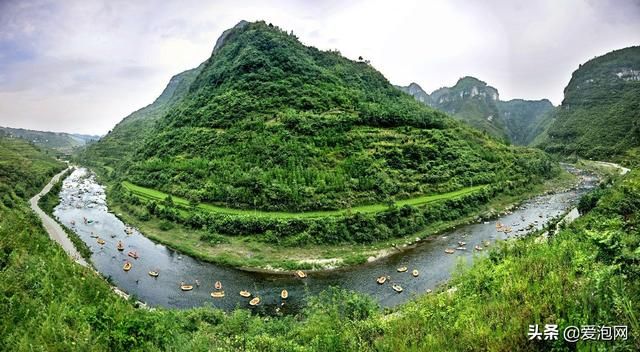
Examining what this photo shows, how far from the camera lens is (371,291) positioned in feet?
100

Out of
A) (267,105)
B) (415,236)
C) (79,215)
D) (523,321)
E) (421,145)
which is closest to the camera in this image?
(523,321)

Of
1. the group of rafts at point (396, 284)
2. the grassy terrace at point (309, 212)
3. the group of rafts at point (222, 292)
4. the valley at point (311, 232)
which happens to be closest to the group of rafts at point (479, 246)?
the valley at point (311, 232)

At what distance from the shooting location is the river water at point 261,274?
97.5 ft

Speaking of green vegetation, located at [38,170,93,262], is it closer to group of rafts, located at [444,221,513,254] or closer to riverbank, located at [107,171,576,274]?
riverbank, located at [107,171,576,274]

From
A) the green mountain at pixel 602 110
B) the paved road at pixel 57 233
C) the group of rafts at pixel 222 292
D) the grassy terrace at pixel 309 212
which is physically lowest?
the group of rafts at pixel 222 292

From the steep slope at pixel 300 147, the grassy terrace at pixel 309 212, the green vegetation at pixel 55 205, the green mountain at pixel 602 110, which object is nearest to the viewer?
the green vegetation at pixel 55 205

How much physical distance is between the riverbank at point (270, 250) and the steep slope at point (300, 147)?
20.1ft

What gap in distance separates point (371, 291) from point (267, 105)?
44153mm

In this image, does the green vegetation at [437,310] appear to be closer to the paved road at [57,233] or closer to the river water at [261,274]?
the river water at [261,274]

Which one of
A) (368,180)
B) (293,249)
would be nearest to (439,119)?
(368,180)

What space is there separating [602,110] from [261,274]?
15280cm

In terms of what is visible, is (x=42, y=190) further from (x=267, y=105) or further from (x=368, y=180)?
(x=368, y=180)

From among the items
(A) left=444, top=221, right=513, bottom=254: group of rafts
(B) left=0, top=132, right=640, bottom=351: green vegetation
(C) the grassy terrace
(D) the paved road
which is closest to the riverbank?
(A) left=444, top=221, right=513, bottom=254: group of rafts

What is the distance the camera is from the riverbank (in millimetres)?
35319
